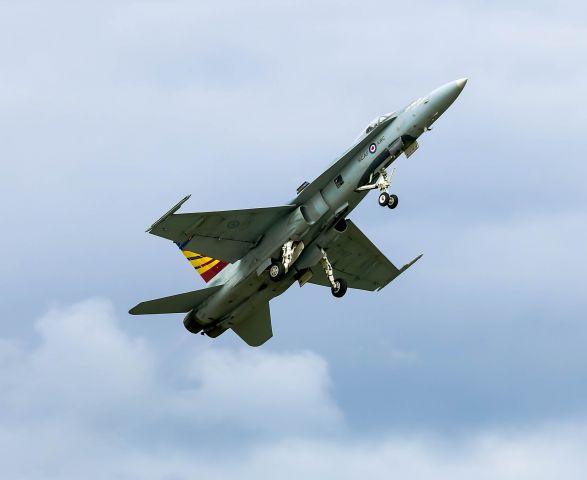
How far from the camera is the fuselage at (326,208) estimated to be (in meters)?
48.0

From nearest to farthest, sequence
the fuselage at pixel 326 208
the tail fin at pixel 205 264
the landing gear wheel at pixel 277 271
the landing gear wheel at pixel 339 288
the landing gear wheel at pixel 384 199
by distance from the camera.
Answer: the landing gear wheel at pixel 384 199
the fuselage at pixel 326 208
the landing gear wheel at pixel 277 271
the landing gear wheel at pixel 339 288
the tail fin at pixel 205 264

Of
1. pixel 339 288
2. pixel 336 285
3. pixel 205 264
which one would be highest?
pixel 205 264

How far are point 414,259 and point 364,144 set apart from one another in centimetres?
639

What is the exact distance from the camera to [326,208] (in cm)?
4897

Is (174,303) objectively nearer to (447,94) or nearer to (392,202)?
(392,202)

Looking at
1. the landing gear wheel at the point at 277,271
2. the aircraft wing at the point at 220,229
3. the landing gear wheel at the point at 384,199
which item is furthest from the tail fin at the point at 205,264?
the landing gear wheel at the point at 384,199

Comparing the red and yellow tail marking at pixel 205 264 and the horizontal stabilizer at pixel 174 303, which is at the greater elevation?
the red and yellow tail marking at pixel 205 264

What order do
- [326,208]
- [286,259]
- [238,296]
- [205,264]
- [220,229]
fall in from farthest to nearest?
[205,264] → [238,296] → [220,229] → [286,259] → [326,208]

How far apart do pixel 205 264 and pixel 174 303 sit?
2.96 m

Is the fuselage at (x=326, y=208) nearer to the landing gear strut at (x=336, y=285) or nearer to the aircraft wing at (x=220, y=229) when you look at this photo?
the aircraft wing at (x=220, y=229)

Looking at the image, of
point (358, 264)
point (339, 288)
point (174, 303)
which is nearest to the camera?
point (339, 288)

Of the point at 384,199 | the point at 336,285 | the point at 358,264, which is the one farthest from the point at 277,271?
the point at 358,264

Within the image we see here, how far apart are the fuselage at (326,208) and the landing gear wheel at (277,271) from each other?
25 cm

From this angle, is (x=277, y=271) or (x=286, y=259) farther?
(x=277, y=271)
